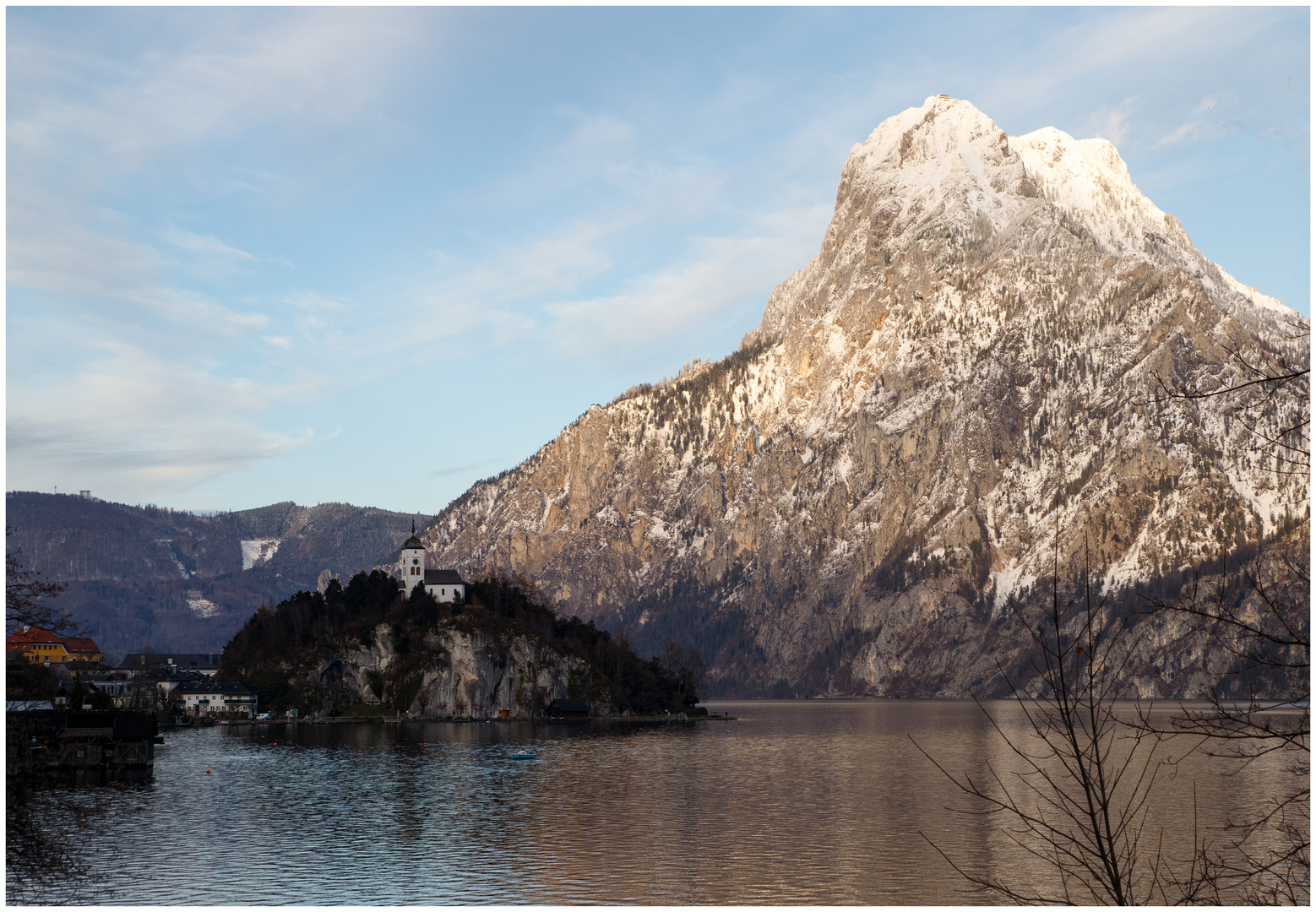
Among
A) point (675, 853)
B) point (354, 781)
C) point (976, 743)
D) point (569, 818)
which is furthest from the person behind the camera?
point (976, 743)

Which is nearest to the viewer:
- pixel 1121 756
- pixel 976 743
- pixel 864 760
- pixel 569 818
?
pixel 569 818

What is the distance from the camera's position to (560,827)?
78188 millimetres

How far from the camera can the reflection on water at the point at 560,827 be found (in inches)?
2239

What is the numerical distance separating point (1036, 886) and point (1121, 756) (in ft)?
252

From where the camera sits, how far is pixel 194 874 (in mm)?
59750

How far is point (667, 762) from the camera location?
127m

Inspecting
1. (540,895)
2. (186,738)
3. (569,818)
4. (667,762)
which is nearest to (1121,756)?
(667,762)

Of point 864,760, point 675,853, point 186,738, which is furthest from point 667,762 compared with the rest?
point 186,738

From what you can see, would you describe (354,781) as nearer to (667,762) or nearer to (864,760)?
(667,762)

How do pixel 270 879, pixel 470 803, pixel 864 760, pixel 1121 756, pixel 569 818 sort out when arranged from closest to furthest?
pixel 270 879, pixel 569 818, pixel 470 803, pixel 1121 756, pixel 864 760

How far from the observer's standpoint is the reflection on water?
187 ft

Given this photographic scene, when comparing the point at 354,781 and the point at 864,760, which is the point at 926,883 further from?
the point at 864,760

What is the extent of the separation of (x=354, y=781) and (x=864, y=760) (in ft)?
201

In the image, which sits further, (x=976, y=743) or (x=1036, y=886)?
(x=976, y=743)
